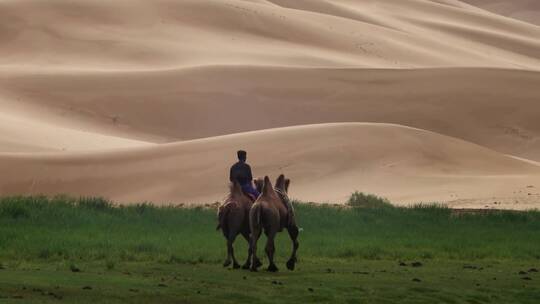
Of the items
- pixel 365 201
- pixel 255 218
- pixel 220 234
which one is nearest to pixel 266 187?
pixel 255 218

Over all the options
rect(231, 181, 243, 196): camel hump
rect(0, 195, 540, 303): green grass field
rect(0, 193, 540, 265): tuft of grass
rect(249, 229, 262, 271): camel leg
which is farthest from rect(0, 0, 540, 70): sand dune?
rect(249, 229, 262, 271): camel leg

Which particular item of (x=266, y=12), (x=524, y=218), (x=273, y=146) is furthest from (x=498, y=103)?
(x=524, y=218)

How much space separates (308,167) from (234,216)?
78.2 feet

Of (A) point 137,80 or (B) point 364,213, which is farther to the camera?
(A) point 137,80

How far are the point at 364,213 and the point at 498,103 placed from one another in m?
35.4

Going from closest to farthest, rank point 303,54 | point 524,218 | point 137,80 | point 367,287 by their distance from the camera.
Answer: point 367,287
point 524,218
point 137,80
point 303,54

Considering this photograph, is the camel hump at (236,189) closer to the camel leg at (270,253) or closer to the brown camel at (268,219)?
the brown camel at (268,219)

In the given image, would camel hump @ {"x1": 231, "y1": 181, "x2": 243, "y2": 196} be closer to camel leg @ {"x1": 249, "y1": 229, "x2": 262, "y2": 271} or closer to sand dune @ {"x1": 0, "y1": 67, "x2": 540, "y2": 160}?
camel leg @ {"x1": 249, "y1": 229, "x2": 262, "y2": 271}

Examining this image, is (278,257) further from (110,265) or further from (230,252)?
(110,265)

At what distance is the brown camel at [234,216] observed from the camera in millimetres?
21469

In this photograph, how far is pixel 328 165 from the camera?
1789 inches

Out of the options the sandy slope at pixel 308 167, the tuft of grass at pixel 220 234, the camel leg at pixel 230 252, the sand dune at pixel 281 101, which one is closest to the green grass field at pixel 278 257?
the tuft of grass at pixel 220 234

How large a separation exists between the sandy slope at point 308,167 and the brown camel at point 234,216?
60.2 feet

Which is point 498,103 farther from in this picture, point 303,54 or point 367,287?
point 367,287
